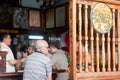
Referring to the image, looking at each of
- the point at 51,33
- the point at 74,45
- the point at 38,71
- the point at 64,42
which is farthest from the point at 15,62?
the point at 51,33

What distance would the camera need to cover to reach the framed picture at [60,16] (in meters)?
8.62

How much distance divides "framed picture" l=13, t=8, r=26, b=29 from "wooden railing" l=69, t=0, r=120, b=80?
4258 mm

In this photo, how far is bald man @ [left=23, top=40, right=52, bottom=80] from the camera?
424 centimetres

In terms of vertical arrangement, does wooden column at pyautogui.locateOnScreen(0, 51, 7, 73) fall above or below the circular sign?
below

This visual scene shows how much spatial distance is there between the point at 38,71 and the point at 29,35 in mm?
5012

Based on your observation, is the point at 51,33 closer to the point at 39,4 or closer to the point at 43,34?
the point at 43,34

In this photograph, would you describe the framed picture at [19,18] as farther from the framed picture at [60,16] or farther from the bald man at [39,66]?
the bald man at [39,66]

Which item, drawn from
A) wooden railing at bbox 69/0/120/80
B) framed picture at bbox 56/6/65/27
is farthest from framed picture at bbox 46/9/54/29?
wooden railing at bbox 69/0/120/80

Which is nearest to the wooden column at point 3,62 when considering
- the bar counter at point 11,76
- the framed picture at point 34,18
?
the bar counter at point 11,76

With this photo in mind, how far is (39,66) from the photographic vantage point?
4.23 m

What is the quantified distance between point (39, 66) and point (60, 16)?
472 cm

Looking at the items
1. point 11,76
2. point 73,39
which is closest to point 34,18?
point 11,76

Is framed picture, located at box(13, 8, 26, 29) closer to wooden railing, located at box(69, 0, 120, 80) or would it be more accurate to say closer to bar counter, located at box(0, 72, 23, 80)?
bar counter, located at box(0, 72, 23, 80)

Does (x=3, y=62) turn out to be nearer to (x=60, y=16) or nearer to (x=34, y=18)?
(x=60, y=16)
